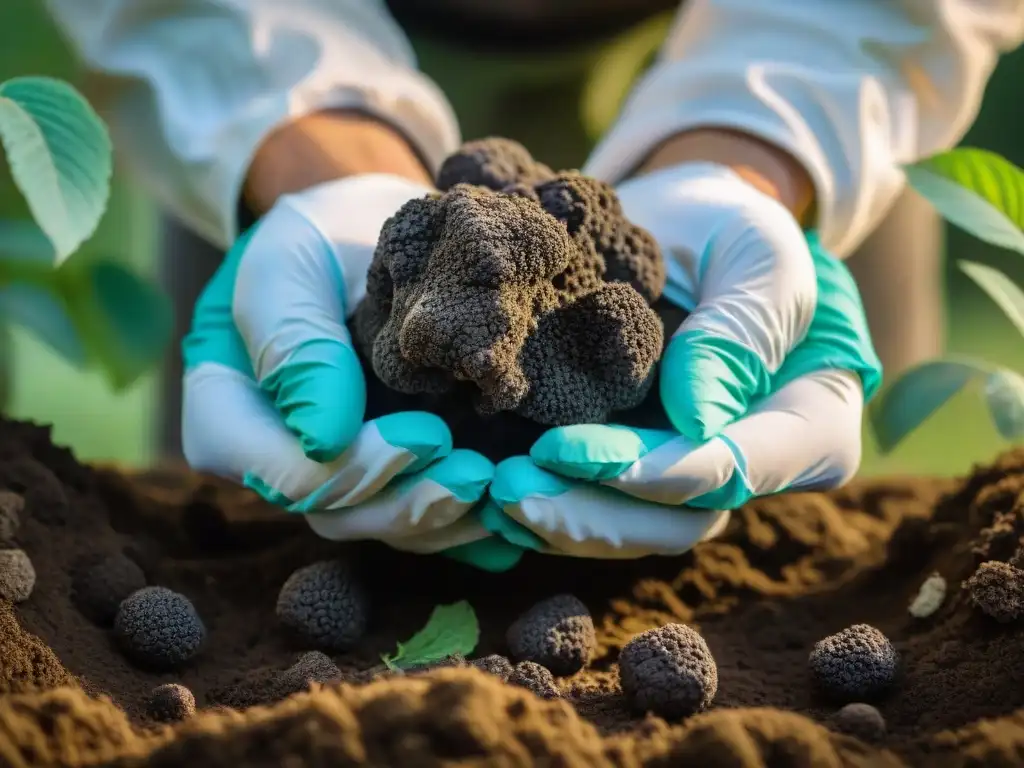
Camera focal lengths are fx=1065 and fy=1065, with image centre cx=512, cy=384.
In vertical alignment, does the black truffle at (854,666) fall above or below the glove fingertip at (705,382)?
below

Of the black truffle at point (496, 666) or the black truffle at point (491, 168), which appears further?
the black truffle at point (491, 168)

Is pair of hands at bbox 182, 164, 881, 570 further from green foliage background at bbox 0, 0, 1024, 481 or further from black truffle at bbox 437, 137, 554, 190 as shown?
green foliage background at bbox 0, 0, 1024, 481

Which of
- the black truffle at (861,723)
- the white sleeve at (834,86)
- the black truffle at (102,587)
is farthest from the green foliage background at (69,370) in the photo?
the black truffle at (861,723)

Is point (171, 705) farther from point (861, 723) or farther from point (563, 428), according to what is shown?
point (861, 723)

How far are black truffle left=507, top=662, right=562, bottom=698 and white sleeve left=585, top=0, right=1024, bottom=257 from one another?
59 centimetres

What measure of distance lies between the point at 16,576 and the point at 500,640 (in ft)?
1.17

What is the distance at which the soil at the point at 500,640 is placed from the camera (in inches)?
21.2

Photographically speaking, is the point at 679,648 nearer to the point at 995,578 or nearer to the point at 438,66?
the point at 995,578

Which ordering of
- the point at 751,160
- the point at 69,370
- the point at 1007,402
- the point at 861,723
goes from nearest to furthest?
the point at 861,723
the point at 1007,402
the point at 751,160
the point at 69,370

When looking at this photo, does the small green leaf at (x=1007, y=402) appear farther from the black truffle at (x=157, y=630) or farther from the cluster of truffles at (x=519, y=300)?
the black truffle at (x=157, y=630)

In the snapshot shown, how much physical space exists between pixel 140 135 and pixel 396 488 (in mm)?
Answer: 712

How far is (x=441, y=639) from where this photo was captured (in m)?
0.81

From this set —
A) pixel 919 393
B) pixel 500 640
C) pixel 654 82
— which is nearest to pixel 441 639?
pixel 500 640

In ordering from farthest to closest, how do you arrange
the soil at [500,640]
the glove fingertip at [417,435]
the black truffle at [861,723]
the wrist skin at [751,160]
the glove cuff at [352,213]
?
the wrist skin at [751,160] < the glove cuff at [352,213] < the glove fingertip at [417,435] < the black truffle at [861,723] < the soil at [500,640]
